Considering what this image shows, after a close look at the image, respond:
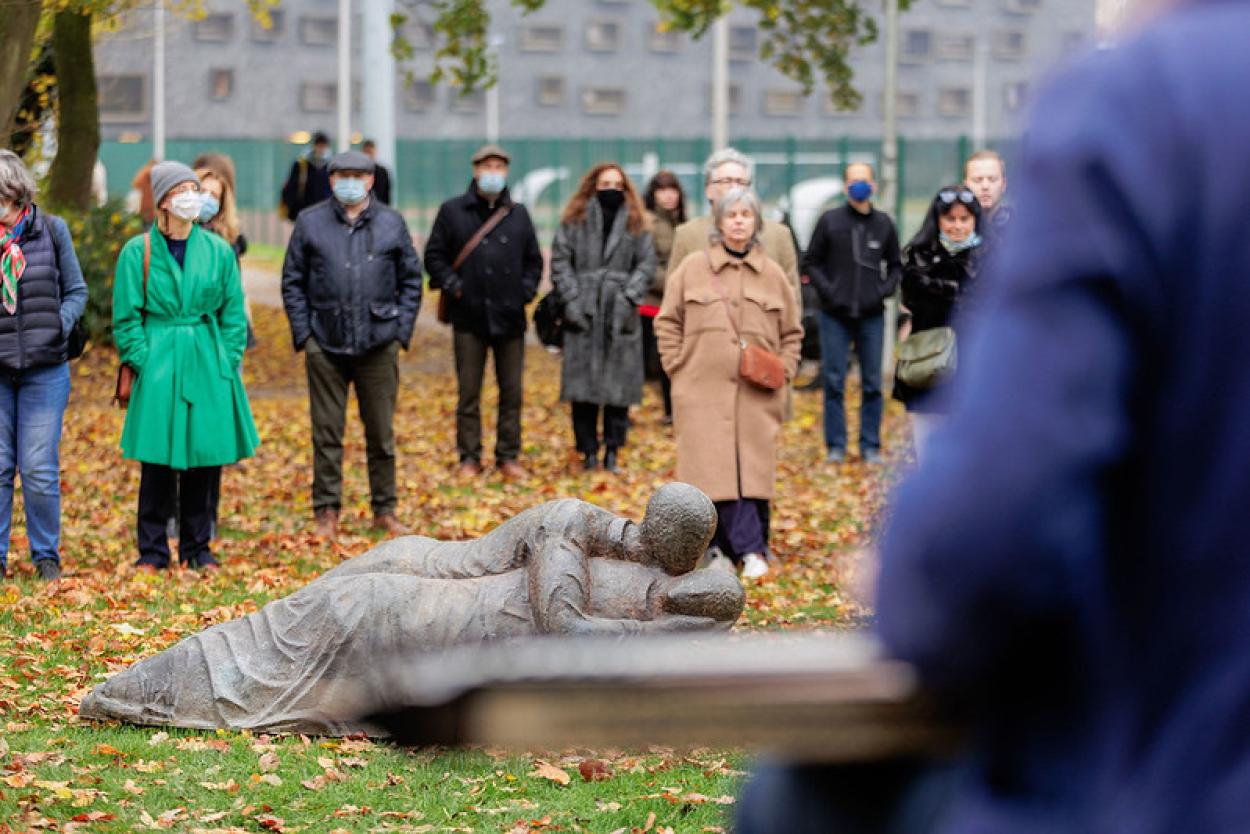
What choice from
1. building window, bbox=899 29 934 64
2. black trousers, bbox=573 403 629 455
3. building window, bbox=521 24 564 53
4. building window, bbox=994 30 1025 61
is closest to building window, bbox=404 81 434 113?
building window, bbox=521 24 564 53

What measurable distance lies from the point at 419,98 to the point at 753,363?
53.9m

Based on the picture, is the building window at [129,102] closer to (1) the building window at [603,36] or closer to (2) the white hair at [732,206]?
(1) the building window at [603,36]

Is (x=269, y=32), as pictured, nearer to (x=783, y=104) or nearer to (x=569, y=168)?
(x=783, y=104)

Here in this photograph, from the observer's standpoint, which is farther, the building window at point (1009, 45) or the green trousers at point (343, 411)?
the building window at point (1009, 45)

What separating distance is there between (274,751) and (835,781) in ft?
20.1

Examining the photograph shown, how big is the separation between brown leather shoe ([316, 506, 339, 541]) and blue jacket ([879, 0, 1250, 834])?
11589 millimetres

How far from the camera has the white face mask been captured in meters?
11.0

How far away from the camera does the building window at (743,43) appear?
6681 cm

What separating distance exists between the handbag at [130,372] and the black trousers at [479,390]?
12.7ft

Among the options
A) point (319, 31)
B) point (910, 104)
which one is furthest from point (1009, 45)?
point (319, 31)

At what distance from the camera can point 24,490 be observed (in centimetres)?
1099

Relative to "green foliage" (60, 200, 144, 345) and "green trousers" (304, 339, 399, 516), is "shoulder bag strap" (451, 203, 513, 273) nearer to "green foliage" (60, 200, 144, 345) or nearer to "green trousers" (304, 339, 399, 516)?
"green trousers" (304, 339, 399, 516)


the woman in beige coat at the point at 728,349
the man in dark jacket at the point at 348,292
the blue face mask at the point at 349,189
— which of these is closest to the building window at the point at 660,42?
the man in dark jacket at the point at 348,292

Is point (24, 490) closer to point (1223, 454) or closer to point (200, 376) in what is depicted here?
point (200, 376)
